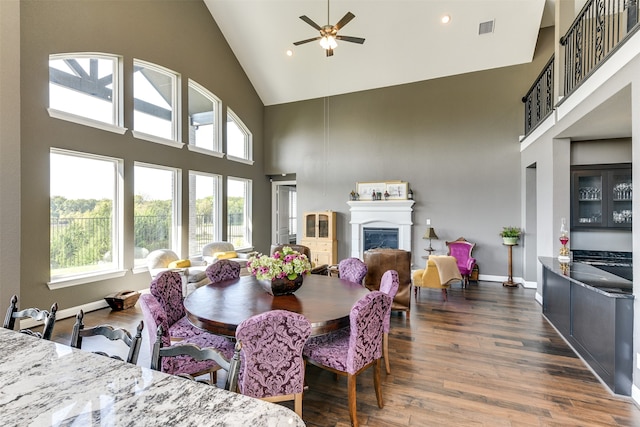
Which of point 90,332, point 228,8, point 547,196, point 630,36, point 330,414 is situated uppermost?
point 228,8

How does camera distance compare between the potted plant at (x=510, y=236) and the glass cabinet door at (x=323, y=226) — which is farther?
the glass cabinet door at (x=323, y=226)

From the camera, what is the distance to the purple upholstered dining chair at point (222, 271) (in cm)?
347

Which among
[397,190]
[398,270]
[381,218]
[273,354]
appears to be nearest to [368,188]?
[397,190]

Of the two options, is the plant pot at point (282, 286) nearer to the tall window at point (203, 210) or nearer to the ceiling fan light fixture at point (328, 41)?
the ceiling fan light fixture at point (328, 41)

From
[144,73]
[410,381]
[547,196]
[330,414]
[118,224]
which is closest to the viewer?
[330,414]

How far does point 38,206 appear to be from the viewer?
4027 mm

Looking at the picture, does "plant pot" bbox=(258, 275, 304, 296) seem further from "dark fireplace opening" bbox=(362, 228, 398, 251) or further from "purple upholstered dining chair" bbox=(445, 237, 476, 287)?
"dark fireplace opening" bbox=(362, 228, 398, 251)

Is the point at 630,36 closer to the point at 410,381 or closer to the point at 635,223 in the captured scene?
the point at 635,223

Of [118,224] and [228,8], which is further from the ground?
[228,8]

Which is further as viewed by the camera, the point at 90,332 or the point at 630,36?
the point at 630,36

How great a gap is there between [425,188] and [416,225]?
87 cm

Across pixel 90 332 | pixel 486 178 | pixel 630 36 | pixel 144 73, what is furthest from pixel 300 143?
pixel 90 332

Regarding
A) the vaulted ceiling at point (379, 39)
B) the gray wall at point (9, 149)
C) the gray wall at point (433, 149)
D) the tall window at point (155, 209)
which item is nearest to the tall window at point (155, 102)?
the tall window at point (155, 209)

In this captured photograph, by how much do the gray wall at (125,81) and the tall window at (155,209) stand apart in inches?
6.5
